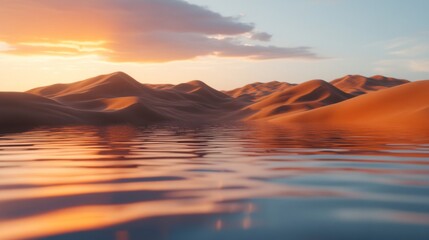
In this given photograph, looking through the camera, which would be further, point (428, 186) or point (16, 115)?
point (16, 115)

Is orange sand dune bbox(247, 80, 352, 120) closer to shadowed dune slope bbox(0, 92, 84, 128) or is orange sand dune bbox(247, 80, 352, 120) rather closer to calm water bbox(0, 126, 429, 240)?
shadowed dune slope bbox(0, 92, 84, 128)

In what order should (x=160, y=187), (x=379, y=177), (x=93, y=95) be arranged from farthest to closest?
(x=93, y=95) < (x=379, y=177) < (x=160, y=187)

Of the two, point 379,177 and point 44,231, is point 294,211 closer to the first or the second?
point 44,231

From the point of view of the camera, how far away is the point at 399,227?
536 centimetres

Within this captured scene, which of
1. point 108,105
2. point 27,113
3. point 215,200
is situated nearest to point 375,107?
point 27,113

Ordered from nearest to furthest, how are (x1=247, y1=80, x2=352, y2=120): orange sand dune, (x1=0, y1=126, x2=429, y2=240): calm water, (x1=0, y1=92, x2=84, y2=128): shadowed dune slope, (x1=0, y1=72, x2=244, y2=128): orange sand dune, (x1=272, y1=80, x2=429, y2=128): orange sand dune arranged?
(x1=0, y1=126, x2=429, y2=240): calm water, (x1=0, y1=92, x2=84, y2=128): shadowed dune slope, (x1=0, y1=72, x2=244, y2=128): orange sand dune, (x1=272, y1=80, x2=429, y2=128): orange sand dune, (x1=247, y1=80, x2=352, y2=120): orange sand dune

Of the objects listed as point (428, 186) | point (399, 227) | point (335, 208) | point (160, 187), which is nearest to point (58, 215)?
point (160, 187)

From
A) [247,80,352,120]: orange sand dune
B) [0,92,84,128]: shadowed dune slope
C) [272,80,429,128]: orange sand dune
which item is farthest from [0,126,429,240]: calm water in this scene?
[247,80,352,120]: orange sand dune

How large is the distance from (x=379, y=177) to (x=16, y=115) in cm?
4817

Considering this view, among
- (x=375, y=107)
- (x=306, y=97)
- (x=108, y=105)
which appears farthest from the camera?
(x=306, y=97)

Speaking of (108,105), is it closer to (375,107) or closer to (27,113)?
(27,113)

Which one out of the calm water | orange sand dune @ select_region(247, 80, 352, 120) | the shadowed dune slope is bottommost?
the calm water

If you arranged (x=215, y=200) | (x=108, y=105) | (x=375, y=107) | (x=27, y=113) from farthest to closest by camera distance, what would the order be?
(x=108, y=105)
(x=375, y=107)
(x=27, y=113)
(x=215, y=200)

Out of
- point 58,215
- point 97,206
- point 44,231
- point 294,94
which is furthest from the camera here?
point 294,94
